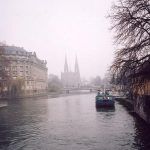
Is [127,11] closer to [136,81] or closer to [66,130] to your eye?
[136,81]

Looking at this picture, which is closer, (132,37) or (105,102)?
(132,37)

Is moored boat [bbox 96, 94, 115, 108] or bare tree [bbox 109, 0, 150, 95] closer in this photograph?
bare tree [bbox 109, 0, 150, 95]

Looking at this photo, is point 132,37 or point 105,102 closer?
point 132,37

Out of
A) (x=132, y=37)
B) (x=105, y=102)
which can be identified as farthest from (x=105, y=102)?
(x=132, y=37)

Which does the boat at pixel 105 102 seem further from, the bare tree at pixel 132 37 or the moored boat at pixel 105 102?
the bare tree at pixel 132 37

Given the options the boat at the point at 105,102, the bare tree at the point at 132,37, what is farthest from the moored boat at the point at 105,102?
the bare tree at the point at 132,37

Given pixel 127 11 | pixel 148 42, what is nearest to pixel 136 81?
pixel 148 42

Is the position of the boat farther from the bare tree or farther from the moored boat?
the bare tree

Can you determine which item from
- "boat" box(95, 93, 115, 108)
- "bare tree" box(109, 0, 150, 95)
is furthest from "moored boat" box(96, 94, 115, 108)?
"bare tree" box(109, 0, 150, 95)

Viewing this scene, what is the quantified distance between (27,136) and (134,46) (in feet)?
32.8

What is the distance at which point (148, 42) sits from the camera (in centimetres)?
2053

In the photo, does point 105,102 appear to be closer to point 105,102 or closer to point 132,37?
point 105,102

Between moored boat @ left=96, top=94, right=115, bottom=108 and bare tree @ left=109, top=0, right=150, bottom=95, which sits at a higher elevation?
bare tree @ left=109, top=0, right=150, bottom=95

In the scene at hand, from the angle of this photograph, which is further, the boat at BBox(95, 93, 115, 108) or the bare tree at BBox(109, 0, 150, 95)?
the boat at BBox(95, 93, 115, 108)
